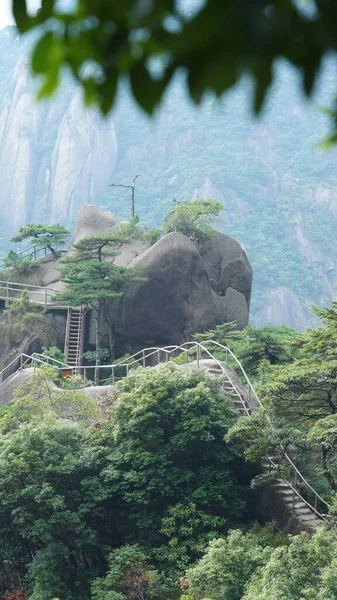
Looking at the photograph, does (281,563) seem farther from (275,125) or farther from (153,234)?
(275,125)

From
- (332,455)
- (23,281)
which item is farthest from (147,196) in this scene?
(332,455)

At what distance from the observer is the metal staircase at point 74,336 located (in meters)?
24.7

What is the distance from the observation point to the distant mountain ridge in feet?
243

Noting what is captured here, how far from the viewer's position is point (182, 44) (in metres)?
1.20

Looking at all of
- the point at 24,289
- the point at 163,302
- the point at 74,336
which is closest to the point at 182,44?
the point at 163,302

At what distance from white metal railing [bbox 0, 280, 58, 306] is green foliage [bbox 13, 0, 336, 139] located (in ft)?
81.8

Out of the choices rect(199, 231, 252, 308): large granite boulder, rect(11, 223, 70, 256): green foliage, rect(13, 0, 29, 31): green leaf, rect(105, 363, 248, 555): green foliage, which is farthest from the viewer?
rect(11, 223, 70, 256): green foliage

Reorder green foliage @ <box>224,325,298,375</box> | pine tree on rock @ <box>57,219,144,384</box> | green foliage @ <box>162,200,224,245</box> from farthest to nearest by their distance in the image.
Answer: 1. green foliage @ <box>162,200,224,245</box>
2. pine tree on rock @ <box>57,219,144,384</box>
3. green foliage @ <box>224,325,298,375</box>

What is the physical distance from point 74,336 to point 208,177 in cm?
5306

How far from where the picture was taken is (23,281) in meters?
27.8

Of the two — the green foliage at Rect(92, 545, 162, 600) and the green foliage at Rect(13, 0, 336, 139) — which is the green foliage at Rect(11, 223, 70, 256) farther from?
the green foliage at Rect(13, 0, 336, 139)

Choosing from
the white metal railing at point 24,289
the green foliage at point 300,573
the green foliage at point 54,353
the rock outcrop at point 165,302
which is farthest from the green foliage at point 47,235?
the green foliage at point 300,573

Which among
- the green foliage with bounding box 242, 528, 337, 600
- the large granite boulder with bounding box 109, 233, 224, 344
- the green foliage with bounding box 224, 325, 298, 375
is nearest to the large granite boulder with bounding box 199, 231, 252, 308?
the large granite boulder with bounding box 109, 233, 224, 344

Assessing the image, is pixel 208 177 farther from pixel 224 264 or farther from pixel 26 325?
pixel 26 325
